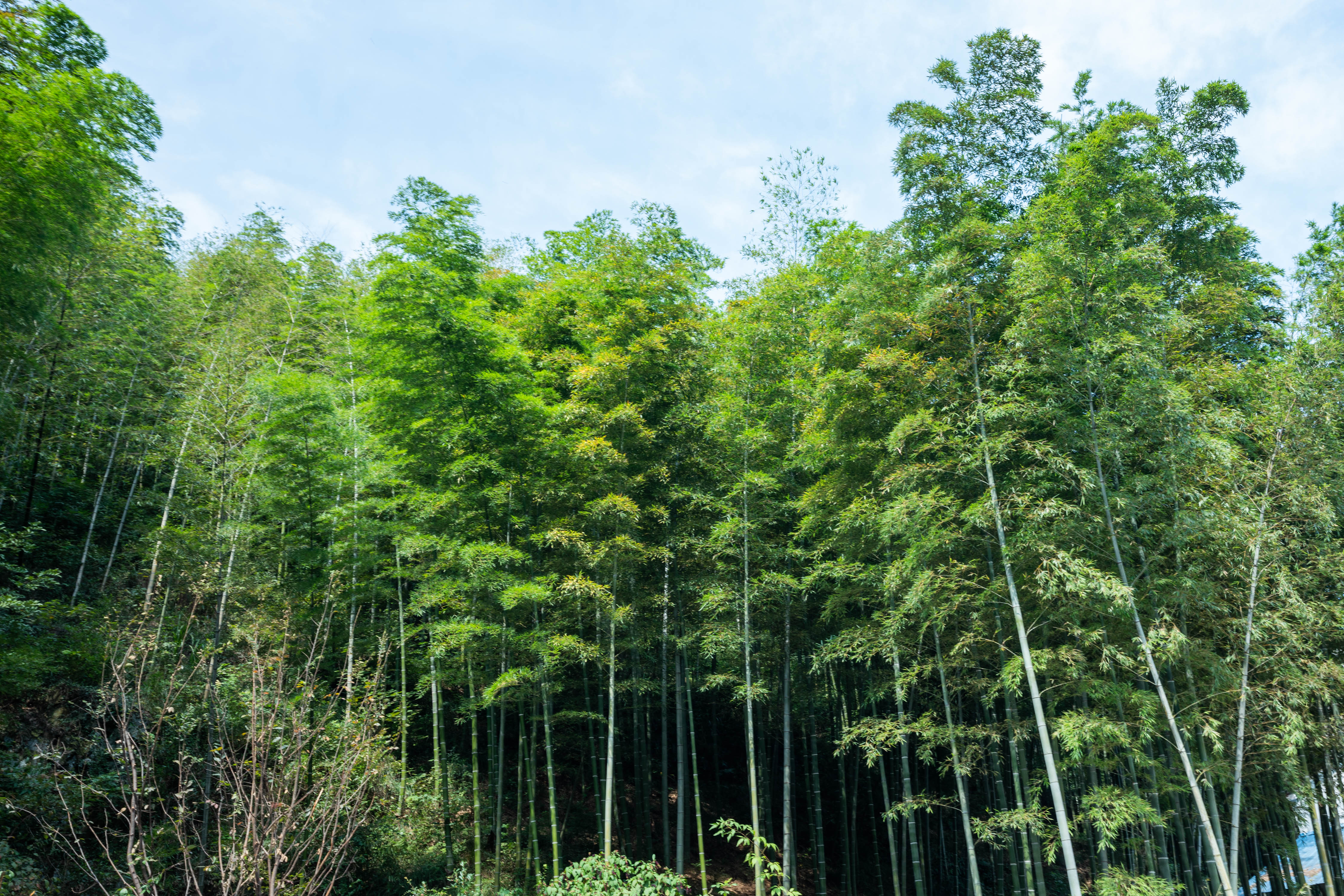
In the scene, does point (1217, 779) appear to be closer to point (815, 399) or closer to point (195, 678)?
point (815, 399)

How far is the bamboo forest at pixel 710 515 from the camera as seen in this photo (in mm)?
6145

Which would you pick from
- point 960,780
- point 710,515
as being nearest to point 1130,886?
point 960,780

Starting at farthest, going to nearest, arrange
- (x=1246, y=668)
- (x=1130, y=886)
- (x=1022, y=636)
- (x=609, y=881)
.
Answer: (x=1246, y=668), (x=1022, y=636), (x=1130, y=886), (x=609, y=881)

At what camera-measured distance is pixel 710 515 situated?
8570mm

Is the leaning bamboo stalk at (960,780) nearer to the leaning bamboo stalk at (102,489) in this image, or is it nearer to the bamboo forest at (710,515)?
the bamboo forest at (710,515)

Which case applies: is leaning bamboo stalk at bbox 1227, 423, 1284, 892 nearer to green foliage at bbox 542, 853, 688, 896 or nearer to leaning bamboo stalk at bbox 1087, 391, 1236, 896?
leaning bamboo stalk at bbox 1087, 391, 1236, 896

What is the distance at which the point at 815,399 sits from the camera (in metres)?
7.65

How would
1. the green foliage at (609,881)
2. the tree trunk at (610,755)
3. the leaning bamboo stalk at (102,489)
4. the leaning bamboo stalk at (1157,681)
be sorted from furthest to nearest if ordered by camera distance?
the leaning bamboo stalk at (102,489)
the tree trunk at (610,755)
the leaning bamboo stalk at (1157,681)
the green foliage at (609,881)

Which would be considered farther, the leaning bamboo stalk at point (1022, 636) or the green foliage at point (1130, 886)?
the leaning bamboo stalk at point (1022, 636)

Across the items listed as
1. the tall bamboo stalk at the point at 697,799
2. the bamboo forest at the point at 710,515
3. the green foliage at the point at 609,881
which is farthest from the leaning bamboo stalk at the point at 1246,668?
the green foliage at the point at 609,881

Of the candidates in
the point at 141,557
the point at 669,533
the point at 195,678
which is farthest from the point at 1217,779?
the point at 141,557

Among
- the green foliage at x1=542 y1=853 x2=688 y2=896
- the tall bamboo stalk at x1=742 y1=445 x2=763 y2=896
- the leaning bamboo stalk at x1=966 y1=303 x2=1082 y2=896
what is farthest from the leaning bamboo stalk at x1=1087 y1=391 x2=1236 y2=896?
the green foliage at x1=542 y1=853 x2=688 y2=896

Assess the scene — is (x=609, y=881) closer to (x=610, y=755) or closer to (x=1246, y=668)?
(x=610, y=755)

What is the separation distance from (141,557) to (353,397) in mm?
3419
